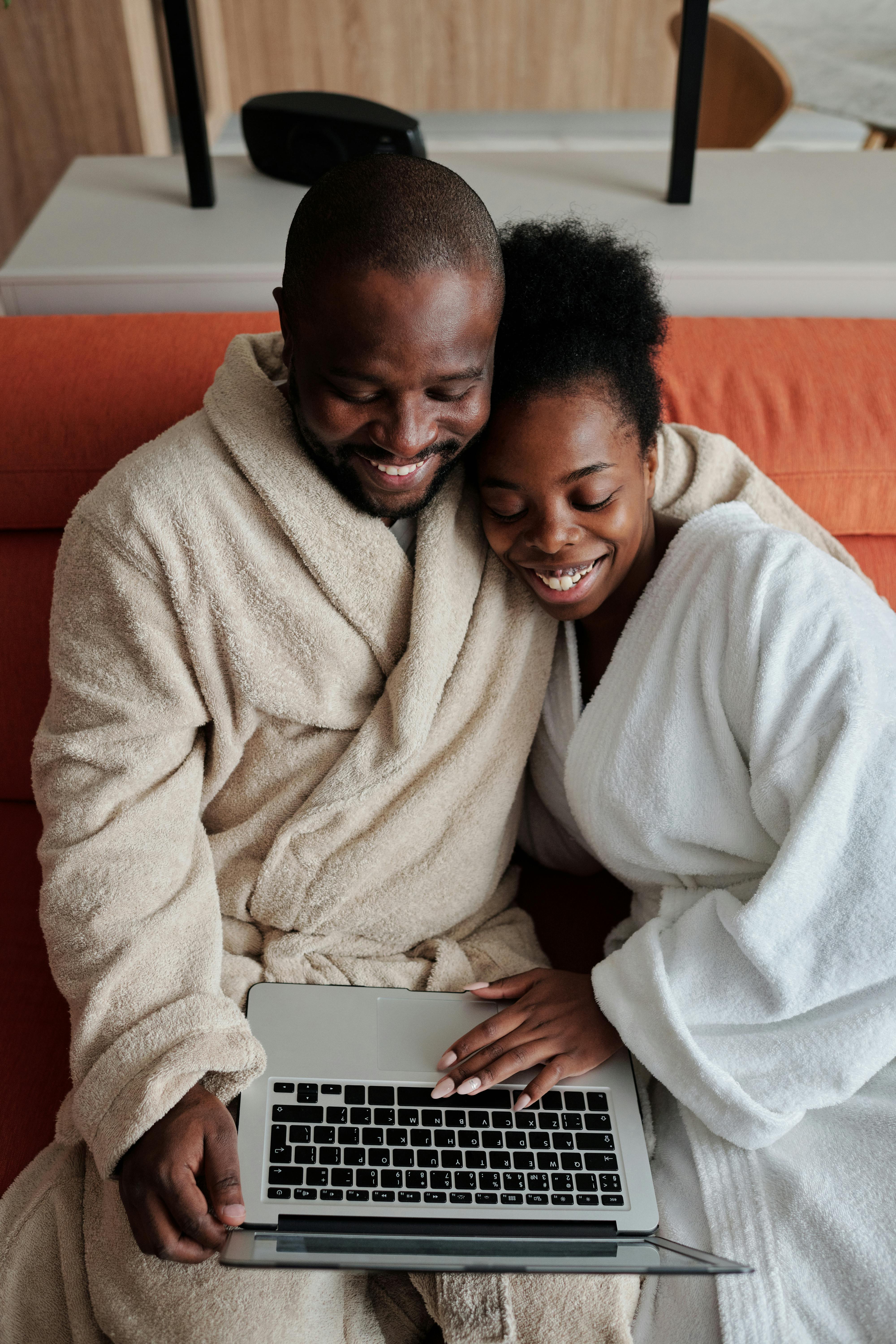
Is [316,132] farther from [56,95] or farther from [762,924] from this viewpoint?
[56,95]

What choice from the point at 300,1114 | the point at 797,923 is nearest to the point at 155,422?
the point at 300,1114

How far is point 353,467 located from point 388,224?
0.23 meters

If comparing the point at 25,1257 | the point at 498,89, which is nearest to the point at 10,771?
the point at 25,1257

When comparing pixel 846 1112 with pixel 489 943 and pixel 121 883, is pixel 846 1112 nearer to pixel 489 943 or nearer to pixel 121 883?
pixel 489 943

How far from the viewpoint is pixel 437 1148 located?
98 centimetres

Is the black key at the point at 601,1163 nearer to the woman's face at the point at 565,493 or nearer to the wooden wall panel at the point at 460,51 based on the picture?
Answer: the woman's face at the point at 565,493

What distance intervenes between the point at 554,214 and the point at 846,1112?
4.62ft

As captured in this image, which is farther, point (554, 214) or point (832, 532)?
point (554, 214)

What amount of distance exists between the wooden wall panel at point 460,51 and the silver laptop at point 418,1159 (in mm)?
4086

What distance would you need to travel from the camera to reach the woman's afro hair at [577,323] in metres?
Answer: 1.01

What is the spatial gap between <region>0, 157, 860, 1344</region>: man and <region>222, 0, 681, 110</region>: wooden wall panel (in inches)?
143

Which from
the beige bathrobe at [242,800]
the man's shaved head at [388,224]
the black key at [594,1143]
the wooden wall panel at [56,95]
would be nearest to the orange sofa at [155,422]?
the beige bathrobe at [242,800]

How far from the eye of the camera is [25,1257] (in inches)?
40.7

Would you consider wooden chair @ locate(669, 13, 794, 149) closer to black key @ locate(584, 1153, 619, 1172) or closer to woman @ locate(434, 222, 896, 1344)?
woman @ locate(434, 222, 896, 1344)
